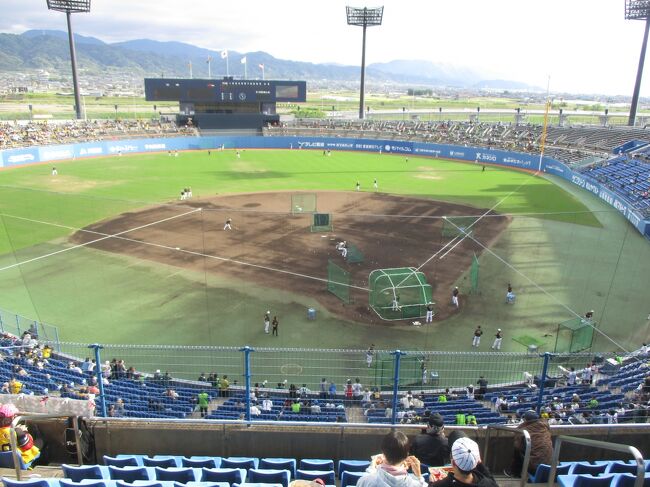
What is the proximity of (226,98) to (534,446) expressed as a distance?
73604 millimetres

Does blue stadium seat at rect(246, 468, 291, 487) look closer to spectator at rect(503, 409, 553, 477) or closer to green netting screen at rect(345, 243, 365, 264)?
spectator at rect(503, 409, 553, 477)

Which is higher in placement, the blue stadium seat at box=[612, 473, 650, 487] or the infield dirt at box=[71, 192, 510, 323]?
the blue stadium seat at box=[612, 473, 650, 487]

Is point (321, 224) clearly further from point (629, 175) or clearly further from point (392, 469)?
point (629, 175)

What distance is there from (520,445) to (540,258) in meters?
19.5

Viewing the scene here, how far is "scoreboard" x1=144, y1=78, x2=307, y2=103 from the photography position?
71812mm

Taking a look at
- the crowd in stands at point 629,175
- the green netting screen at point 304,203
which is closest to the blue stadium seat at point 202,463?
the green netting screen at point 304,203

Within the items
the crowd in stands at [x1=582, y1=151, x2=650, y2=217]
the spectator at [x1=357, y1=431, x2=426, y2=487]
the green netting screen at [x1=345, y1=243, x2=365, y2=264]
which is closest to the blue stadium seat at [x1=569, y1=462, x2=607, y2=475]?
the spectator at [x1=357, y1=431, x2=426, y2=487]

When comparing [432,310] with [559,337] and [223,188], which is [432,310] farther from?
[223,188]

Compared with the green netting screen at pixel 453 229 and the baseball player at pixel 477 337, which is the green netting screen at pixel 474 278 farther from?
the green netting screen at pixel 453 229

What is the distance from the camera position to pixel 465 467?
14.7ft

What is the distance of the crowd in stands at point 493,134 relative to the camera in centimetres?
5856

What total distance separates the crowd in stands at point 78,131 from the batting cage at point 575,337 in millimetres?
61244

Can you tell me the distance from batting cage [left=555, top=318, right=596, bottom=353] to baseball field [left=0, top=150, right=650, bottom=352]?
40cm

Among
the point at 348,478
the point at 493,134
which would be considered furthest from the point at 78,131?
the point at 348,478
